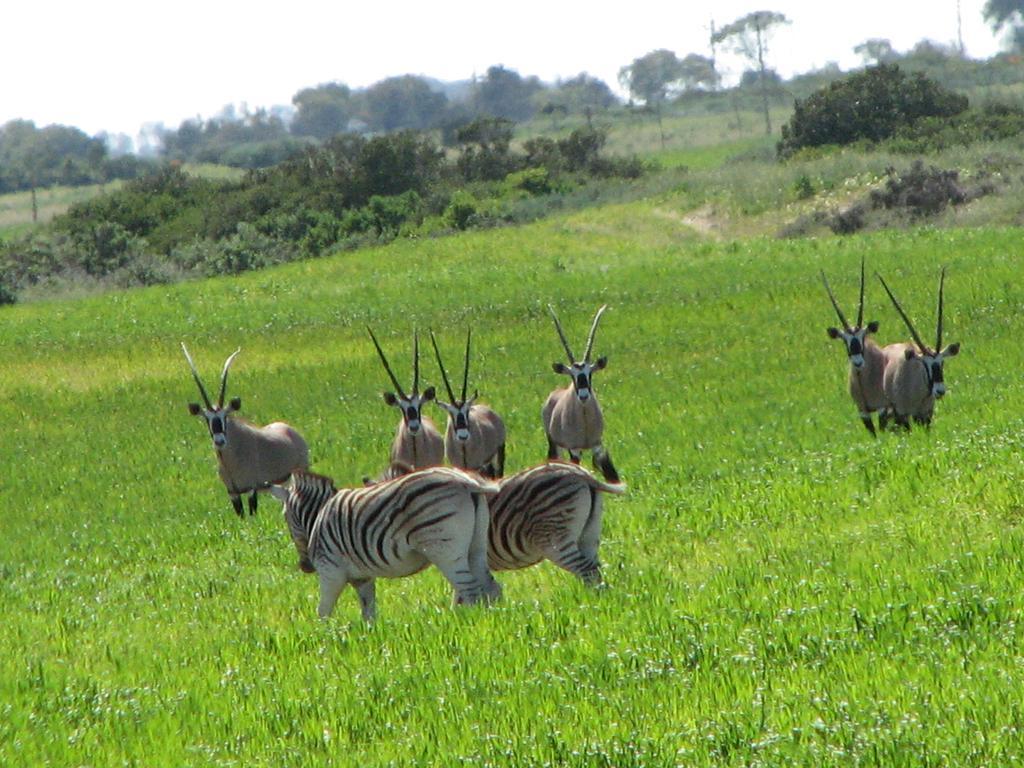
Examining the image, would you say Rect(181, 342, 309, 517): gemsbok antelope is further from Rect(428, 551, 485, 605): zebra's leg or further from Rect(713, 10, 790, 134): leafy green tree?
Rect(713, 10, 790, 134): leafy green tree

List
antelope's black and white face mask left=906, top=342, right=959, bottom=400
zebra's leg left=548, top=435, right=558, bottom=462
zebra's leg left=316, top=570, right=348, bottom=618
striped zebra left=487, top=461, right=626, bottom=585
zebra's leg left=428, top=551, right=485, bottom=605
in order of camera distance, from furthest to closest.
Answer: zebra's leg left=548, top=435, right=558, bottom=462
antelope's black and white face mask left=906, top=342, right=959, bottom=400
zebra's leg left=316, top=570, right=348, bottom=618
striped zebra left=487, top=461, right=626, bottom=585
zebra's leg left=428, top=551, right=485, bottom=605

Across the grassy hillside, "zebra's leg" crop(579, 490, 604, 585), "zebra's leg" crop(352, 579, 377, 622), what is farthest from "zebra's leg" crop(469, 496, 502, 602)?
"zebra's leg" crop(352, 579, 377, 622)

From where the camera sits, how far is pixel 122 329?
42.8m

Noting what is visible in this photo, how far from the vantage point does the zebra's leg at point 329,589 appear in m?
12.4

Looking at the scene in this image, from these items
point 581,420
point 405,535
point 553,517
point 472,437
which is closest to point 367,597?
point 405,535

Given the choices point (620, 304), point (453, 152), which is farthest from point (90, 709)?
point (453, 152)

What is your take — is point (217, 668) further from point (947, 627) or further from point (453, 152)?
point (453, 152)

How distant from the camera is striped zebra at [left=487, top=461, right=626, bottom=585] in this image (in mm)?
11844

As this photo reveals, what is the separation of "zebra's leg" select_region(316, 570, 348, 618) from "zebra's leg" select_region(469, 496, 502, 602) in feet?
4.16

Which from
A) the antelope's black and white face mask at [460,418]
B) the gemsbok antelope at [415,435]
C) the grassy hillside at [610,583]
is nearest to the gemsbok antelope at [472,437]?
the antelope's black and white face mask at [460,418]

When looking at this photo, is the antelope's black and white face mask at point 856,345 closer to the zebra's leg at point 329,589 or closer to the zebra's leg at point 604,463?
the zebra's leg at point 604,463

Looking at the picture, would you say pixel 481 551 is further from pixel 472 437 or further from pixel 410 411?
pixel 472 437

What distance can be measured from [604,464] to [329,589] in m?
8.71

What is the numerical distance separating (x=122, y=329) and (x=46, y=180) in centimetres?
12308
